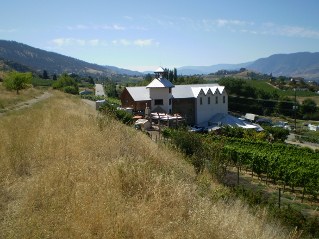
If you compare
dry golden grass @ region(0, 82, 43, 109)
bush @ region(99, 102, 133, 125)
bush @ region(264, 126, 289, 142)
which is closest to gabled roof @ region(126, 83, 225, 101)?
bush @ region(264, 126, 289, 142)

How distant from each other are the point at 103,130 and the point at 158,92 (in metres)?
45.5

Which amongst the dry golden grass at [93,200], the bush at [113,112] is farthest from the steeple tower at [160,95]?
the dry golden grass at [93,200]

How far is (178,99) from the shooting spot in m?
59.2

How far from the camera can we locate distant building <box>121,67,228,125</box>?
56.3 m

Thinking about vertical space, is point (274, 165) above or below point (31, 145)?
below

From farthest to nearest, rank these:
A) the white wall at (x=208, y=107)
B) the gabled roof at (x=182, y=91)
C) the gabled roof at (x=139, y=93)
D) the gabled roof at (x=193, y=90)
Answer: the gabled roof at (x=193, y=90)
the white wall at (x=208, y=107)
the gabled roof at (x=182, y=91)
the gabled roof at (x=139, y=93)

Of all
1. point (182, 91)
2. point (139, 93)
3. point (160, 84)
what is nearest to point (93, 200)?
point (160, 84)

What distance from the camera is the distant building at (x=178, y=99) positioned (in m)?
56.3

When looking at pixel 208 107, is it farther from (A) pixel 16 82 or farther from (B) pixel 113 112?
(B) pixel 113 112

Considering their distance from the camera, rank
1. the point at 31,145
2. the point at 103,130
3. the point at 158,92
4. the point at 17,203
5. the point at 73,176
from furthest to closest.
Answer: the point at 158,92
the point at 103,130
the point at 31,145
the point at 73,176
the point at 17,203

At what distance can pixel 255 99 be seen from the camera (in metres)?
96.2

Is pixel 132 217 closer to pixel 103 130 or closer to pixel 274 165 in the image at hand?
pixel 103 130

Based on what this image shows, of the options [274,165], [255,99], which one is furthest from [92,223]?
[255,99]

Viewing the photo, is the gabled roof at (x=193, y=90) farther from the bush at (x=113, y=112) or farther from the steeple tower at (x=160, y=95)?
the bush at (x=113, y=112)
